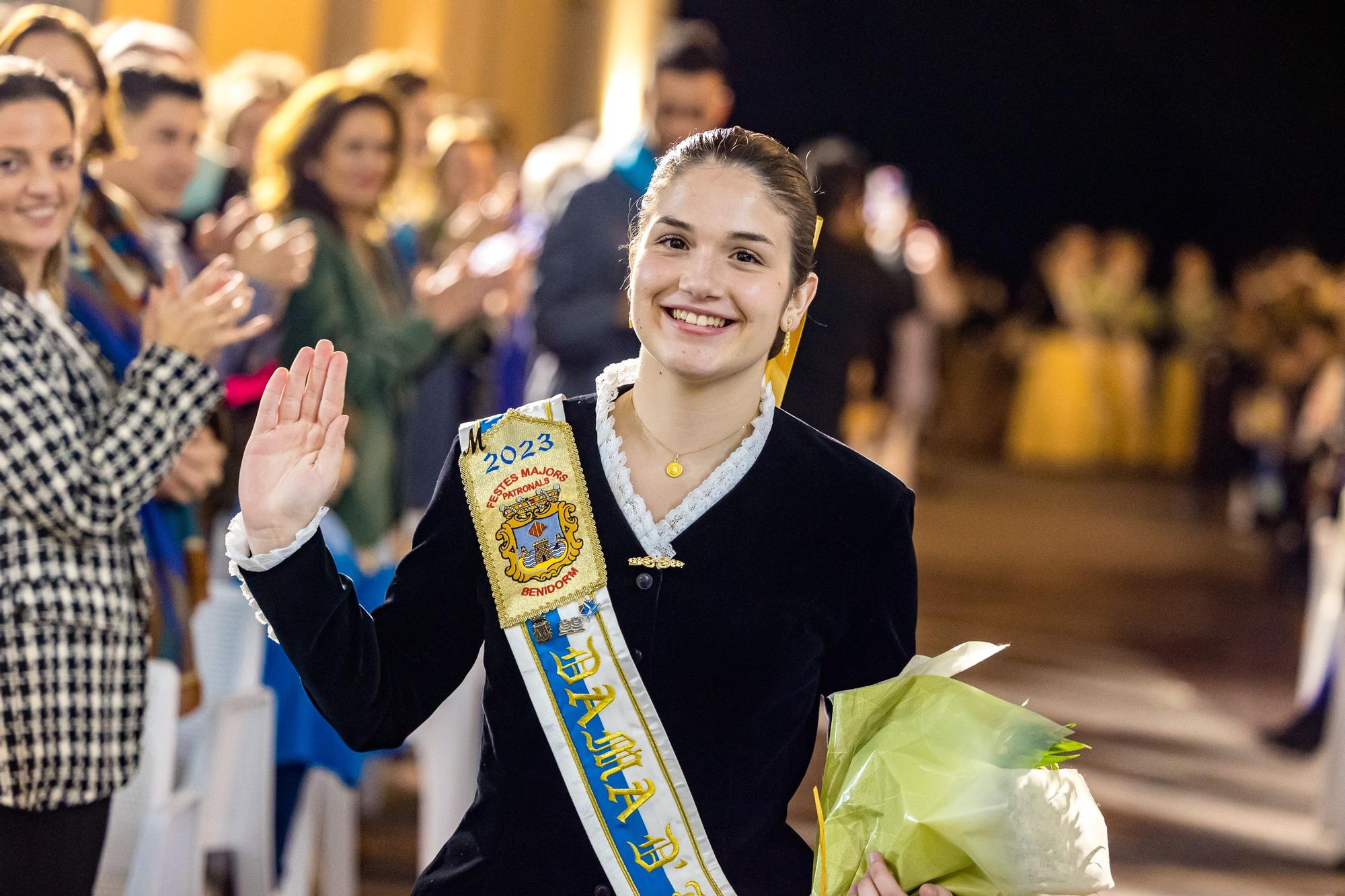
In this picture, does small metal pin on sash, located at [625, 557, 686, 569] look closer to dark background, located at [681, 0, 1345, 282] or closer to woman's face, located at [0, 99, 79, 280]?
woman's face, located at [0, 99, 79, 280]

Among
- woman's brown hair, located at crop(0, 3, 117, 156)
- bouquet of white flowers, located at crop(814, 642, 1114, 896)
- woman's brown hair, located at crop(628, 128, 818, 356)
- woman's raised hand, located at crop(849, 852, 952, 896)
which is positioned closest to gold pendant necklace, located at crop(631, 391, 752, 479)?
woman's brown hair, located at crop(628, 128, 818, 356)

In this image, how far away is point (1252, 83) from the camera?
19.0m

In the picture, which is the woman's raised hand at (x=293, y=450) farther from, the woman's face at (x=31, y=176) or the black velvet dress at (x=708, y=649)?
the woman's face at (x=31, y=176)

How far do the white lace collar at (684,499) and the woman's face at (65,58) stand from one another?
1.27m

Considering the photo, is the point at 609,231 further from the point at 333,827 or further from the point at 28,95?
the point at 28,95

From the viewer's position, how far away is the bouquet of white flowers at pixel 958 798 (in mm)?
1550

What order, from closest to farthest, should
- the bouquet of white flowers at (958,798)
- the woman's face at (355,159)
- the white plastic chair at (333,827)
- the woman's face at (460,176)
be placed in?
the bouquet of white flowers at (958,798), the white plastic chair at (333,827), the woman's face at (355,159), the woman's face at (460,176)

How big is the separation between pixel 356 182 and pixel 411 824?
1645 mm

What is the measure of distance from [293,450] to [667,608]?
1.34 ft

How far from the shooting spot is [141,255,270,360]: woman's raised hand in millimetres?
2379

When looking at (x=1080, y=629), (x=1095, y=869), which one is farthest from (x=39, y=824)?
(x=1080, y=629)

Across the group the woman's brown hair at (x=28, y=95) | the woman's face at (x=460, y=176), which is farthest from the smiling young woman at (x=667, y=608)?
the woman's face at (x=460, y=176)

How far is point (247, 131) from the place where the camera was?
4438 mm

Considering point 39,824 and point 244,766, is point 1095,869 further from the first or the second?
point 244,766
